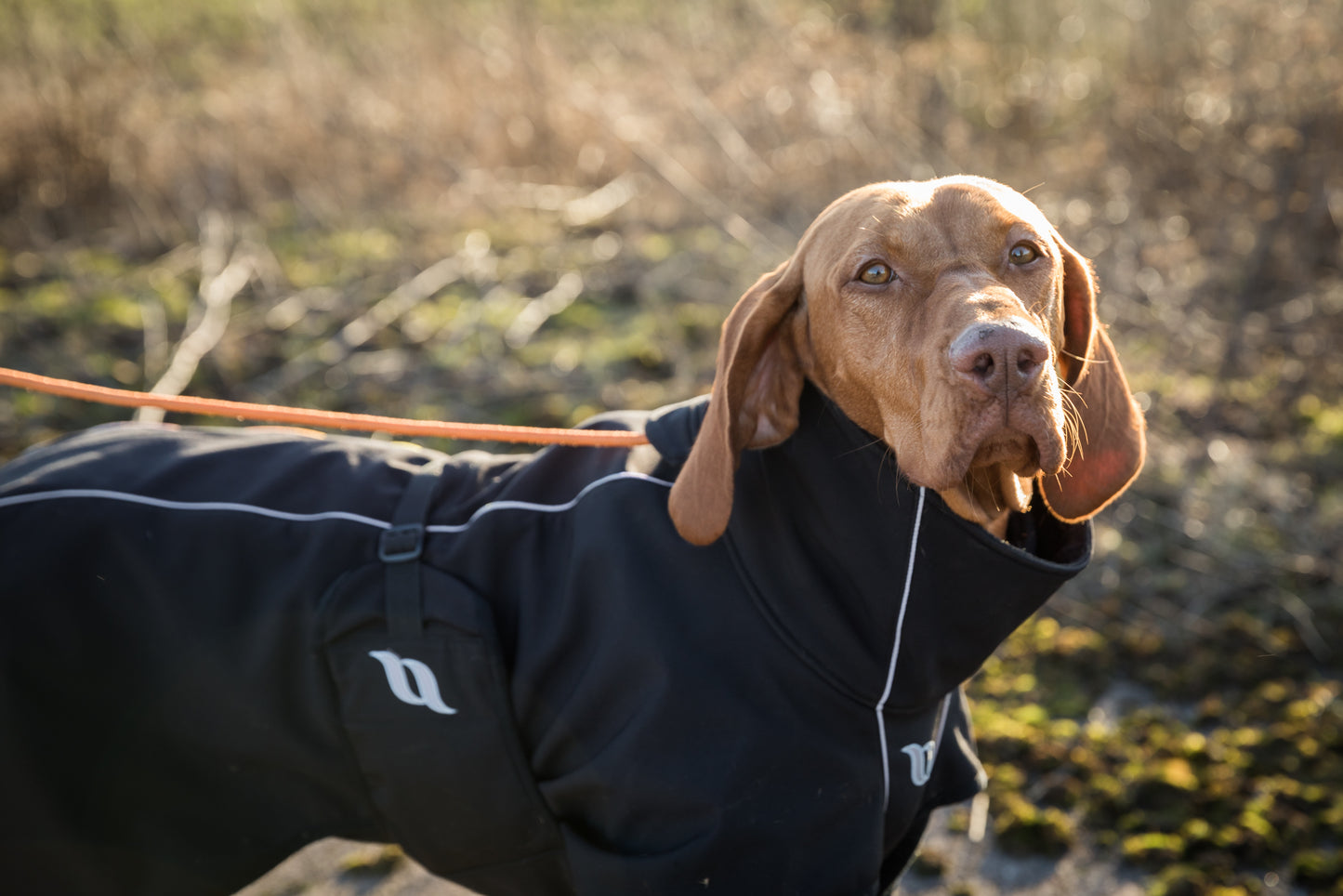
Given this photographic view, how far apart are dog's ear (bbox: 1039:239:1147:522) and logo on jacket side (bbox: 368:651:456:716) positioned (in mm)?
1357

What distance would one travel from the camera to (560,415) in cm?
512

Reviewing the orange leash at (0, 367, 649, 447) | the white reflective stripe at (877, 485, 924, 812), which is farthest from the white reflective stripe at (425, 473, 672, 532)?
the white reflective stripe at (877, 485, 924, 812)

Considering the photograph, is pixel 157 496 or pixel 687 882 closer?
pixel 687 882

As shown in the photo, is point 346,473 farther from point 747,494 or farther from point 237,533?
point 747,494

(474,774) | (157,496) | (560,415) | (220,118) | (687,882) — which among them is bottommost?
(560,415)

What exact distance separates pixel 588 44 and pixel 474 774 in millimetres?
7431

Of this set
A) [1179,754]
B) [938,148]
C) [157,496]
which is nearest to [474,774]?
[157,496]

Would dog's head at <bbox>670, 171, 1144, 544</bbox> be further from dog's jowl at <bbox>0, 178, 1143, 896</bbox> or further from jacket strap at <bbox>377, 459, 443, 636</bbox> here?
jacket strap at <bbox>377, 459, 443, 636</bbox>

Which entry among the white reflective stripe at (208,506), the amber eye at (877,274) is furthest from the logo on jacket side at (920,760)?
the white reflective stripe at (208,506)

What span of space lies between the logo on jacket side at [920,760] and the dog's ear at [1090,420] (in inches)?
22.2

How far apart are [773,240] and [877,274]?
4295mm

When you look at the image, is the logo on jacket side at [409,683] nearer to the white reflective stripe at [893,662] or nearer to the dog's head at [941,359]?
the dog's head at [941,359]

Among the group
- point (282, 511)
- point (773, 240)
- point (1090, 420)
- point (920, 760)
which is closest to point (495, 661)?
point (282, 511)

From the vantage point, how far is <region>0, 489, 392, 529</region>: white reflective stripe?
211 cm
